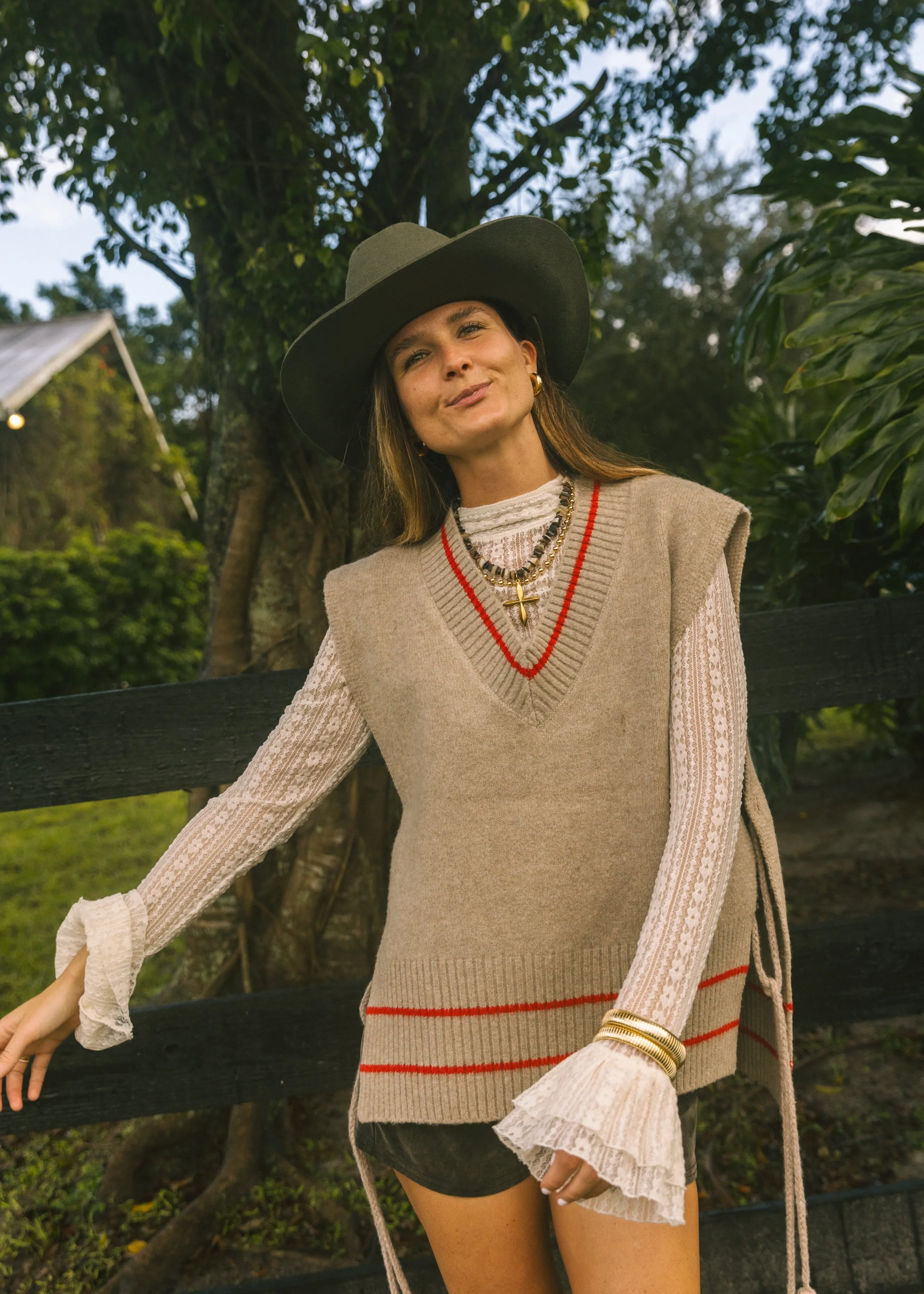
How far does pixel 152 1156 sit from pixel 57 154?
10.9 ft

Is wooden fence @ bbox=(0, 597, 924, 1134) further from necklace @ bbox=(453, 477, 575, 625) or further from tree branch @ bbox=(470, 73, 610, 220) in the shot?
tree branch @ bbox=(470, 73, 610, 220)

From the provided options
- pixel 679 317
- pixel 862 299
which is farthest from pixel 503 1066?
pixel 679 317

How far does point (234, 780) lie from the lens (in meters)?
2.05

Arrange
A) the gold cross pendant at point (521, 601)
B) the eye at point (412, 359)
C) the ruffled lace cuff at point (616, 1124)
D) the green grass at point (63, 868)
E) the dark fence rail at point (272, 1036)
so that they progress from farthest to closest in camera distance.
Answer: the green grass at point (63, 868), the dark fence rail at point (272, 1036), the eye at point (412, 359), the gold cross pendant at point (521, 601), the ruffled lace cuff at point (616, 1124)

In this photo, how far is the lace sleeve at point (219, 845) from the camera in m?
1.46

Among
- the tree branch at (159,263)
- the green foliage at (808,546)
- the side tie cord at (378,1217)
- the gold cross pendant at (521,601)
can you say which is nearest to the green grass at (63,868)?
the tree branch at (159,263)

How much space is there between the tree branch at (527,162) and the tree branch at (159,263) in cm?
105

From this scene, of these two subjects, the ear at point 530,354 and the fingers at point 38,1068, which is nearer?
the fingers at point 38,1068

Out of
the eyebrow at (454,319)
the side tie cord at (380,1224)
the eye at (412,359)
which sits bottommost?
the side tie cord at (380,1224)

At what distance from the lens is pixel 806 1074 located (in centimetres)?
321

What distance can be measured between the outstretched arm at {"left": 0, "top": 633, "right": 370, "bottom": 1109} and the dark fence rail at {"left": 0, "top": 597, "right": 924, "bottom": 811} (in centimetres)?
40

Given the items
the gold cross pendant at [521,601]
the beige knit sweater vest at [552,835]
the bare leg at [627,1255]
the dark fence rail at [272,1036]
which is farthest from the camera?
the dark fence rail at [272,1036]

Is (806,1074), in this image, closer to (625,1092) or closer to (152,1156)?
(152,1156)

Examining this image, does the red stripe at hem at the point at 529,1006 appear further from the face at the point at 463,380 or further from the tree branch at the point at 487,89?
the tree branch at the point at 487,89
